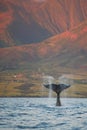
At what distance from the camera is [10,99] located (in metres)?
185

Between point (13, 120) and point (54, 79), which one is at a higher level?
point (54, 79)

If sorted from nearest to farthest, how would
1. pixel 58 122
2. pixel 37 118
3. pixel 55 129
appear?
1. pixel 55 129
2. pixel 58 122
3. pixel 37 118

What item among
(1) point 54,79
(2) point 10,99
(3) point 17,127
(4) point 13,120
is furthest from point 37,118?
(2) point 10,99

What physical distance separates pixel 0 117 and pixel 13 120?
624 centimetres

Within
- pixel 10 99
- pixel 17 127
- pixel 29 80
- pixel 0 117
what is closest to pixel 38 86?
pixel 29 80

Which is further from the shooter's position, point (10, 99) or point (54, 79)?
point (10, 99)

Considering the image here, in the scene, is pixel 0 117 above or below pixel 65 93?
below

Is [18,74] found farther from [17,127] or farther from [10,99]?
[17,127]

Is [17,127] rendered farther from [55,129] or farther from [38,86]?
[38,86]

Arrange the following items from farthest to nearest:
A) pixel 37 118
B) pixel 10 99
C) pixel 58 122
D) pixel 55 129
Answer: pixel 10 99 < pixel 37 118 < pixel 58 122 < pixel 55 129

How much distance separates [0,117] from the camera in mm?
90562

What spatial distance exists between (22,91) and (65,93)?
47.0ft

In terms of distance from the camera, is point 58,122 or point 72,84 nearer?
point 58,122

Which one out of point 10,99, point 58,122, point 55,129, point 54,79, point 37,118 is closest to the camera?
point 55,129
